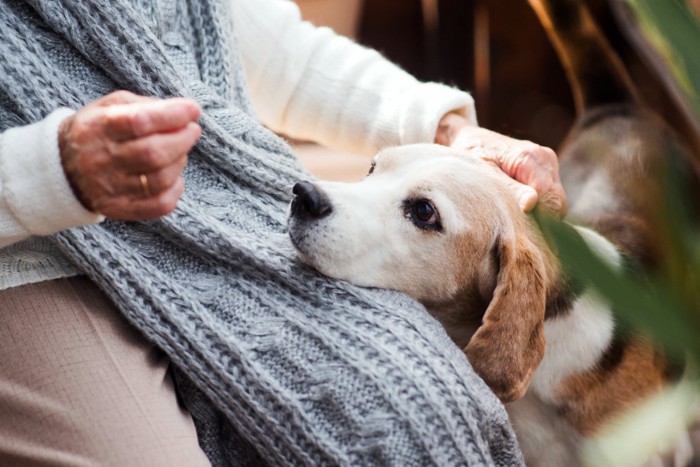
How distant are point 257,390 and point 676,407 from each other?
419mm

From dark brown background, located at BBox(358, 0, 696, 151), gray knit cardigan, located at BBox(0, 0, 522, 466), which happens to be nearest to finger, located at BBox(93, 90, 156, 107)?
gray knit cardigan, located at BBox(0, 0, 522, 466)

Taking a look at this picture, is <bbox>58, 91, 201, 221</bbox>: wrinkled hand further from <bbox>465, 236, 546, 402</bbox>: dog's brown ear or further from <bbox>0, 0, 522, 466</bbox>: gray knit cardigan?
<bbox>465, 236, 546, 402</bbox>: dog's brown ear

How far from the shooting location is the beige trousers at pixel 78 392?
2.42 ft

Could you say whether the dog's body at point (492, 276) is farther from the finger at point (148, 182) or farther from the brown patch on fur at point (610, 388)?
the finger at point (148, 182)

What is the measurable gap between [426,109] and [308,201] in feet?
1.20

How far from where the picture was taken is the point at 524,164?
41.6 inches

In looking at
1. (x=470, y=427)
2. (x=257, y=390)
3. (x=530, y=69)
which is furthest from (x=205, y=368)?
(x=530, y=69)

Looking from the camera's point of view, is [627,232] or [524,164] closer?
[524,164]

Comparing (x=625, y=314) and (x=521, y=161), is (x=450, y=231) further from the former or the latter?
(x=625, y=314)

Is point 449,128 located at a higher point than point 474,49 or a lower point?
higher

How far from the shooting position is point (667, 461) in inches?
40.8

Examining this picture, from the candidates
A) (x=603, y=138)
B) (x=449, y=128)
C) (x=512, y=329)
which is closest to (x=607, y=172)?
(x=603, y=138)

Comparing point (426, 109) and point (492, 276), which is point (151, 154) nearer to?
point (492, 276)

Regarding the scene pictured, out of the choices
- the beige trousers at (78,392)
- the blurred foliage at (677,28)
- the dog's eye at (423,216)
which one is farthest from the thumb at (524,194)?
the blurred foliage at (677,28)
